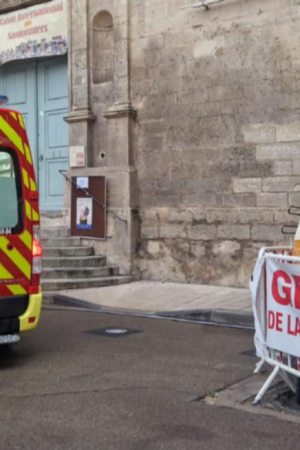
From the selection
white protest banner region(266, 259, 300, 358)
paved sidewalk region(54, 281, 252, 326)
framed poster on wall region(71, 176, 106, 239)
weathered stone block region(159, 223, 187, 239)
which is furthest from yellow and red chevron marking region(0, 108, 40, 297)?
framed poster on wall region(71, 176, 106, 239)

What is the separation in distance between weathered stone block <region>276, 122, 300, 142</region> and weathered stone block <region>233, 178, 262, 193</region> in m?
0.78

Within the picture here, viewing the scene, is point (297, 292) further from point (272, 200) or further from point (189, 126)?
point (189, 126)

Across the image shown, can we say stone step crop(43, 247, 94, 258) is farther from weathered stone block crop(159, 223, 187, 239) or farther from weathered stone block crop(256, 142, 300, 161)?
weathered stone block crop(256, 142, 300, 161)

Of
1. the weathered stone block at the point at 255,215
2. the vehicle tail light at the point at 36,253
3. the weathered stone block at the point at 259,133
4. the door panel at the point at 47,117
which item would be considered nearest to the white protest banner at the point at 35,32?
the door panel at the point at 47,117

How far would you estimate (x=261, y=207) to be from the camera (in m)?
10.4

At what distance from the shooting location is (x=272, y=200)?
1024cm

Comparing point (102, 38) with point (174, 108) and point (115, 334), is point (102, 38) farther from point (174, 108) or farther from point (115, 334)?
point (115, 334)

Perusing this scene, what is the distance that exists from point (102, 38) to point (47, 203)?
369 cm

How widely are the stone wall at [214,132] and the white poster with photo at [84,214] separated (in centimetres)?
106

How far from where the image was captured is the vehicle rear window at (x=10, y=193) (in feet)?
20.3

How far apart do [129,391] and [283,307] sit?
4.89 feet

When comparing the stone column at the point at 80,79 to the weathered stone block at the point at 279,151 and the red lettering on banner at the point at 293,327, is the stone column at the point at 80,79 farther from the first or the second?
the red lettering on banner at the point at 293,327

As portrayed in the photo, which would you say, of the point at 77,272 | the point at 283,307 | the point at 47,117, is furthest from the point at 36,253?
the point at 47,117

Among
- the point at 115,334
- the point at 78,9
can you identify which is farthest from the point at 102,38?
the point at 115,334
